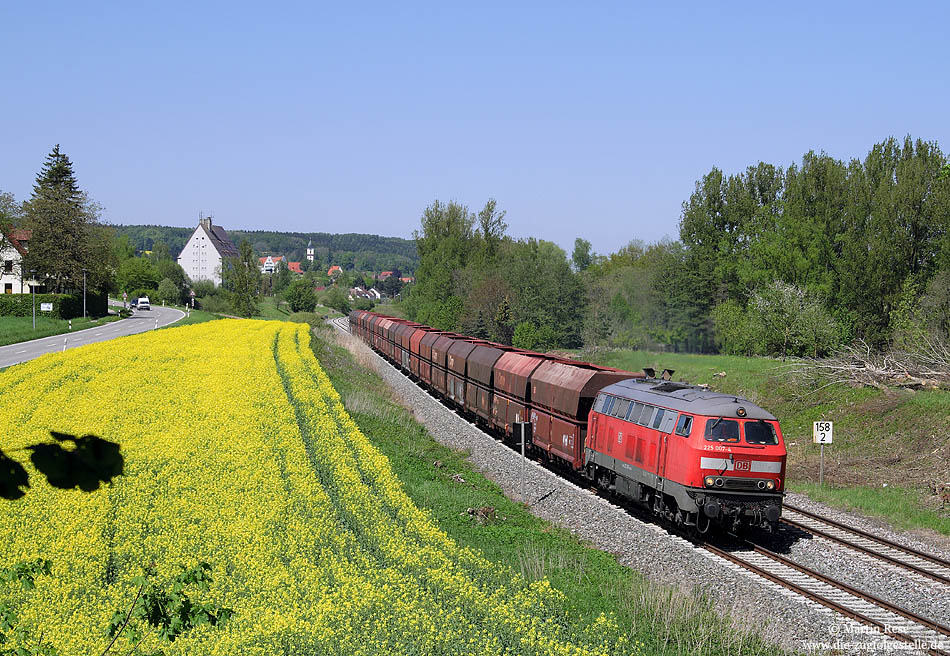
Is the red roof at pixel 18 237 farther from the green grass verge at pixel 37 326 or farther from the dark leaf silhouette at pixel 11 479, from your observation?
the dark leaf silhouette at pixel 11 479

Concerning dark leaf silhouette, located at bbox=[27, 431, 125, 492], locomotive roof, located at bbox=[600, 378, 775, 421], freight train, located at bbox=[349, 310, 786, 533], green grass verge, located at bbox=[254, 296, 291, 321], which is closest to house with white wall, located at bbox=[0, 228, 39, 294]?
green grass verge, located at bbox=[254, 296, 291, 321]

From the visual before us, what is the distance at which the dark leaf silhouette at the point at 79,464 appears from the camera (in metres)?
3.52

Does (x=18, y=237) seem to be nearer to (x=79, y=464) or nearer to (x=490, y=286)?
(x=490, y=286)

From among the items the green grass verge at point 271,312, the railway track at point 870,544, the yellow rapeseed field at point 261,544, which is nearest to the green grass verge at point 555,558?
the yellow rapeseed field at point 261,544

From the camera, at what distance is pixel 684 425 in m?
19.1

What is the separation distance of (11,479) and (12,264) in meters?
95.8

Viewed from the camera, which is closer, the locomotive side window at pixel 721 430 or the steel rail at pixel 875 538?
the steel rail at pixel 875 538

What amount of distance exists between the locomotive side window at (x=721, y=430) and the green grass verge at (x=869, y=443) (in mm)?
6904

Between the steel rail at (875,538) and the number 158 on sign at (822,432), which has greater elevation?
the number 158 on sign at (822,432)

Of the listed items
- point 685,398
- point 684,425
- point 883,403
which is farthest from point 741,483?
point 883,403

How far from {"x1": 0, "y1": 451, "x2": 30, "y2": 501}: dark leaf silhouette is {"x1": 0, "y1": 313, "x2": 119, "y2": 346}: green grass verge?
59.9 metres

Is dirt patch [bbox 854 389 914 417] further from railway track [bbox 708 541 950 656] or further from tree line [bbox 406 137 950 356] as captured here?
railway track [bbox 708 541 950 656]

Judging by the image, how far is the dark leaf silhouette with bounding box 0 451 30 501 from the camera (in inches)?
143

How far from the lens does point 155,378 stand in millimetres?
29531
